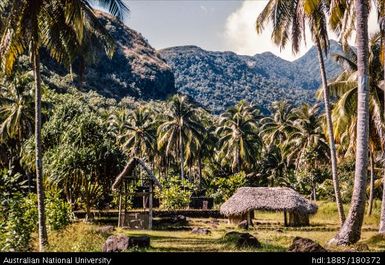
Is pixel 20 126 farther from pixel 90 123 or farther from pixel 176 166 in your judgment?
pixel 176 166

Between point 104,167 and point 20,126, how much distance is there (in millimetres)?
11477

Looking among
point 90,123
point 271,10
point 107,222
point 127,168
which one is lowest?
point 107,222

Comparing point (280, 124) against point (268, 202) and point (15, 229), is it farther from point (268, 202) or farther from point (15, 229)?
point (15, 229)

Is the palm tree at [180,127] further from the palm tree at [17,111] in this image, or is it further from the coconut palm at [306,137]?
the palm tree at [17,111]

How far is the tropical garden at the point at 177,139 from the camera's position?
14875 mm

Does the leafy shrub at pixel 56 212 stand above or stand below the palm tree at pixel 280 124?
below

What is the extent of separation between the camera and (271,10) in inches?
760

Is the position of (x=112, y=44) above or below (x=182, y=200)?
above

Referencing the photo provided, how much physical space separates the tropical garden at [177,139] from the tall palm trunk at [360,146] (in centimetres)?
3

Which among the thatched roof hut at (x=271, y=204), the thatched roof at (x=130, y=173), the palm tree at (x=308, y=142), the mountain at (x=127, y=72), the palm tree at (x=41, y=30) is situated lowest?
the thatched roof hut at (x=271, y=204)

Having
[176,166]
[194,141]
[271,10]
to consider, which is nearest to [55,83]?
[176,166]

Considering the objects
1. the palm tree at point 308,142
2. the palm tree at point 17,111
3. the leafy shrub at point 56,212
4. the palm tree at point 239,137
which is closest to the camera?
the leafy shrub at point 56,212

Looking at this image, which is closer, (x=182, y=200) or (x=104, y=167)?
(x=104, y=167)

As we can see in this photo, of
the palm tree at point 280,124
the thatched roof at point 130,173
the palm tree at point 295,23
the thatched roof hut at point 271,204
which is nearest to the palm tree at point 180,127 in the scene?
the palm tree at point 280,124
